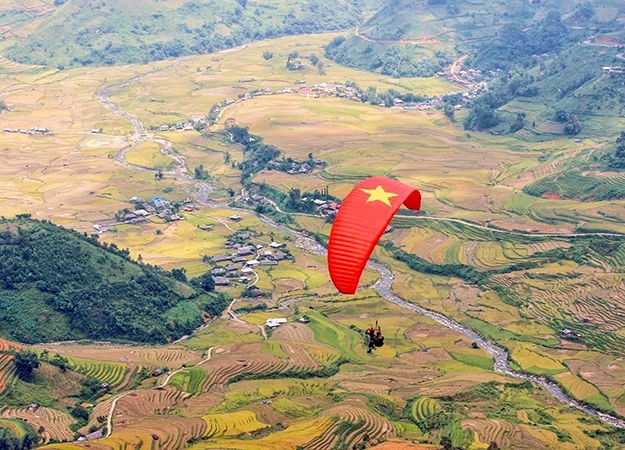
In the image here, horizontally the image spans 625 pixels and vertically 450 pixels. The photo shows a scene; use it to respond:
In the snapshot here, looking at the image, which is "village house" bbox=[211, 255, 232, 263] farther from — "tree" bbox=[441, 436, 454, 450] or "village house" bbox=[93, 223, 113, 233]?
"tree" bbox=[441, 436, 454, 450]

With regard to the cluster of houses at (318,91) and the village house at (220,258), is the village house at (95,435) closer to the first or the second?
the village house at (220,258)

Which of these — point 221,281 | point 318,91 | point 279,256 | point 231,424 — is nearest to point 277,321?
point 221,281

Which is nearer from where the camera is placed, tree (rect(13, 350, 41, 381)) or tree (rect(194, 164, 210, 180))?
tree (rect(13, 350, 41, 381))

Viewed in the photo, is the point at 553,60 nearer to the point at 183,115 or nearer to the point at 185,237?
the point at 183,115

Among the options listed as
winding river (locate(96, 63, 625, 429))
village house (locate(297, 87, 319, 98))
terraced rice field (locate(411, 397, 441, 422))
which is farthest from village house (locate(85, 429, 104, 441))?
village house (locate(297, 87, 319, 98))

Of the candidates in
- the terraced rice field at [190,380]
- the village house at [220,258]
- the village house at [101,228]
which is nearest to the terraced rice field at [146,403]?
the terraced rice field at [190,380]

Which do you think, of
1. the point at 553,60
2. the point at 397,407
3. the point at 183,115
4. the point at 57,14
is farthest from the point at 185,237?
the point at 57,14
